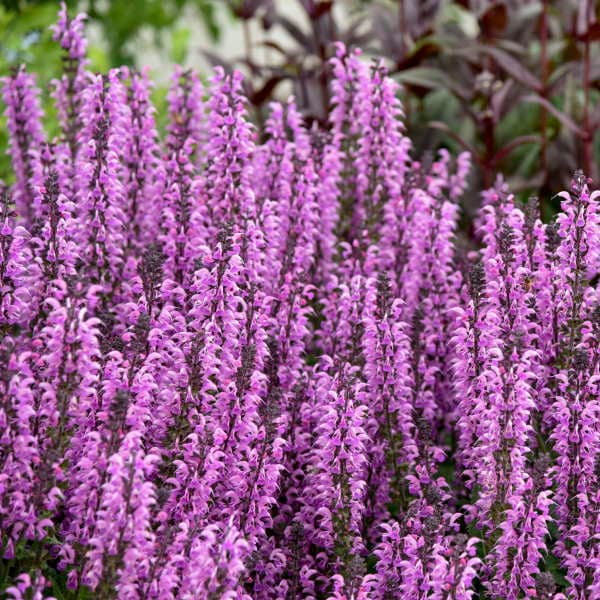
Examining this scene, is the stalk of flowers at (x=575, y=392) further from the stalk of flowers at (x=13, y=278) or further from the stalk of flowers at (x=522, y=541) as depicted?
the stalk of flowers at (x=13, y=278)

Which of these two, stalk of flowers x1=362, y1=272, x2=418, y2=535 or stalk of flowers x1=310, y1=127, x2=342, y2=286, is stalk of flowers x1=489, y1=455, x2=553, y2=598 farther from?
→ stalk of flowers x1=310, y1=127, x2=342, y2=286

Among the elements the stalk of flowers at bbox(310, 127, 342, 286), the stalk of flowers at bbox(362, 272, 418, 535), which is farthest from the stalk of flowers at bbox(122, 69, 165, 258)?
the stalk of flowers at bbox(362, 272, 418, 535)

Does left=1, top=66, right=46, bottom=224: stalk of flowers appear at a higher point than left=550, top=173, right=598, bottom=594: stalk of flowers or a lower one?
higher

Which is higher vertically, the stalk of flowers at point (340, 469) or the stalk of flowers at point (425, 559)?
the stalk of flowers at point (340, 469)

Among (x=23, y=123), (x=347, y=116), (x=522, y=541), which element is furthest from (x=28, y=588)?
(x=347, y=116)

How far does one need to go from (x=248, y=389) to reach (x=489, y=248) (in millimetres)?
1739

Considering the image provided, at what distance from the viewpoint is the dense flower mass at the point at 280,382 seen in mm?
4398

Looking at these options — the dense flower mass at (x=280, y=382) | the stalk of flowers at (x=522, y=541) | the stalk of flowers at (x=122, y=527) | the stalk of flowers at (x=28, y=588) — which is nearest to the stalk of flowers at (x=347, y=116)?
the dense flower mass at (x=280, y=382)

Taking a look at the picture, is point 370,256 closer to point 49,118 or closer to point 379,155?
point 379,155

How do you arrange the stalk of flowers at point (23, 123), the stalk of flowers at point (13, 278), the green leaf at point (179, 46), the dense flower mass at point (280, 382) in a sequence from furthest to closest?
1. the green leaf at point (179, 46)
2. the stalk of flowers at point (23, 123)
3. the stalk of flowers at point (13, 278)
4. the dense flower mass at point (280, 382)

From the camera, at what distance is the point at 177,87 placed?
23.5 ft

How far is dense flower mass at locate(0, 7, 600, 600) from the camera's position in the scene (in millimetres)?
4398

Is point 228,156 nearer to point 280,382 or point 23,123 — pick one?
point 280,382

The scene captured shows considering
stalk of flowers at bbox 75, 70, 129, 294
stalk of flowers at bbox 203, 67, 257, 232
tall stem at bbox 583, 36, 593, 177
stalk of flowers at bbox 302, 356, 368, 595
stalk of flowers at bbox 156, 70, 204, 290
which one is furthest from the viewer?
tall stem at bbox 583, 36, 593, 177
